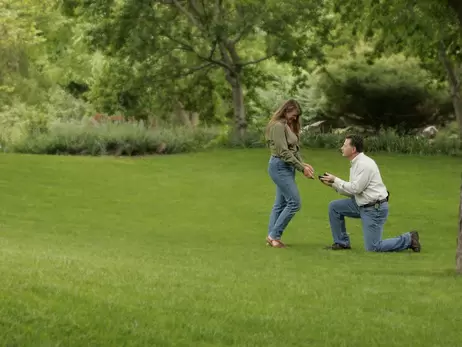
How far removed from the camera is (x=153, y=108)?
3531 cm

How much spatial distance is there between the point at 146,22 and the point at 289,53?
469 centimetres

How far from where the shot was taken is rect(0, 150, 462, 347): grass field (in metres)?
6.36

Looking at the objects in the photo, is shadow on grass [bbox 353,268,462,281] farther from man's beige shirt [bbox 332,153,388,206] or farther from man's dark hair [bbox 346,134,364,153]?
man's dark hair [bbox 346,134,364,153]

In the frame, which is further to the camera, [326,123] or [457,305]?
[326,123]

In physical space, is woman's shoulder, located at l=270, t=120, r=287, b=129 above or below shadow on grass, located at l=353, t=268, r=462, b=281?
above

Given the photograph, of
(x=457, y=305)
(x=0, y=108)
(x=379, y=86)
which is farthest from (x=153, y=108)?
(x=457, y=305)

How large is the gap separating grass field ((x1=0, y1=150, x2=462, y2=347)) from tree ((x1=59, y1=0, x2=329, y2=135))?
342 inches

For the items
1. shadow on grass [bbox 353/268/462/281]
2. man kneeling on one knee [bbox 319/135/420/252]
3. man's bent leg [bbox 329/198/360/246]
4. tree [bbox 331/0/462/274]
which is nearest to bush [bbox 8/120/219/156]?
tree [bbox 331/0/462/274]

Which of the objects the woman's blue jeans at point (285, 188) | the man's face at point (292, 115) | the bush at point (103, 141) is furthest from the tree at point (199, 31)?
the woman's blue jeans at point (285, 188)

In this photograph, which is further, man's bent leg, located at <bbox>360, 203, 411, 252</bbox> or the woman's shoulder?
the woman's shoulder

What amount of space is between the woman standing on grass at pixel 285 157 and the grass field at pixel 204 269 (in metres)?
0.47

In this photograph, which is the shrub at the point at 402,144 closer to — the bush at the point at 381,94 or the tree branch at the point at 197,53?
the bush at the point at 381,94

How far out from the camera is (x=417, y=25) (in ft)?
77.5

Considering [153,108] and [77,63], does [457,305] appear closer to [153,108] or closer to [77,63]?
[153,108]
